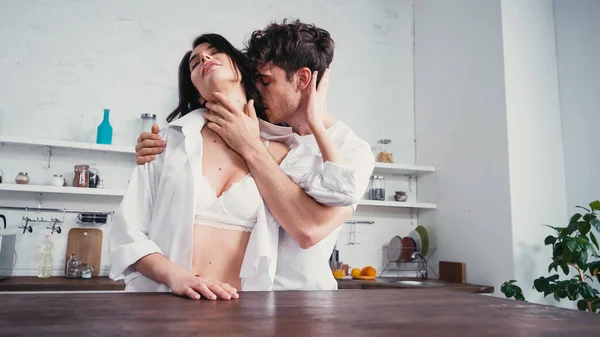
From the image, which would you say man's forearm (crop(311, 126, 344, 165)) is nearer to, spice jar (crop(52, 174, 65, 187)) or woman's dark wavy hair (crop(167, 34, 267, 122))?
woman's dark wavy hair (crop(167, 34, 267, 122))

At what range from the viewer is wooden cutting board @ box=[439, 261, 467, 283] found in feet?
12.1

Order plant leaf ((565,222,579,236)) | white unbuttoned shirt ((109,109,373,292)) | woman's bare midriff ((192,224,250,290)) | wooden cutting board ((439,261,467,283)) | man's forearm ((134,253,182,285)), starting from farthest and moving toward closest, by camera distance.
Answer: wooden cutting board ((439,261,467,283)), plant leaf ((565,222,579,236)), woman's bare midriff ((192,224,250,290)), white unbuttoned shirt ((109,109,373,292)), man's forearm ((134,253,182,285))

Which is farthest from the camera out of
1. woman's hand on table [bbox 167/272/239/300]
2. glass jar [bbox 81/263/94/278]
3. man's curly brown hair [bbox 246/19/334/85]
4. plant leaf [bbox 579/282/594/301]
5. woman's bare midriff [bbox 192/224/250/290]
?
glass jar [bbox 81/263/94/278]

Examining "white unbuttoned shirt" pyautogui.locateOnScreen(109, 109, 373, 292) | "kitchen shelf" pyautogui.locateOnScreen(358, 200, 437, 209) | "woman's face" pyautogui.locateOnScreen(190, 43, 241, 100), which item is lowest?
"white unbuttoned shirt" pyautogui.locateOnScreen(109, 109, 373, 292)

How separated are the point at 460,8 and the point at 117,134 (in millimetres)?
2930

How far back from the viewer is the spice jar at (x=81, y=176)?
320cm

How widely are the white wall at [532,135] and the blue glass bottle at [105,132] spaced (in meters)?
2.78

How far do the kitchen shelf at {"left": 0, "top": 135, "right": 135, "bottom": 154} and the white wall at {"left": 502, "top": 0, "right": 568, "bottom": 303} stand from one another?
2678 millimetres

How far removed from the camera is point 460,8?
4066mm

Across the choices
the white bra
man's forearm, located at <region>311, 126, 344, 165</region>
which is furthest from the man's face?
the white bra

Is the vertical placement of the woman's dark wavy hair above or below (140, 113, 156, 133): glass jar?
below

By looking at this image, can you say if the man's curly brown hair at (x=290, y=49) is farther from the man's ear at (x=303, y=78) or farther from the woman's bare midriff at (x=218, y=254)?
the woman's bare midriff at (x=218, y=254)

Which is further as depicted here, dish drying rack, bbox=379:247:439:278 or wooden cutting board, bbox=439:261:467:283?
dish drying rack, bbox=379:247:439:278

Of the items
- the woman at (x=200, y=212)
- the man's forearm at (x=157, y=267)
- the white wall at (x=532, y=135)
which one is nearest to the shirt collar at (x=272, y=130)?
the woman at (x=200, y=212)
